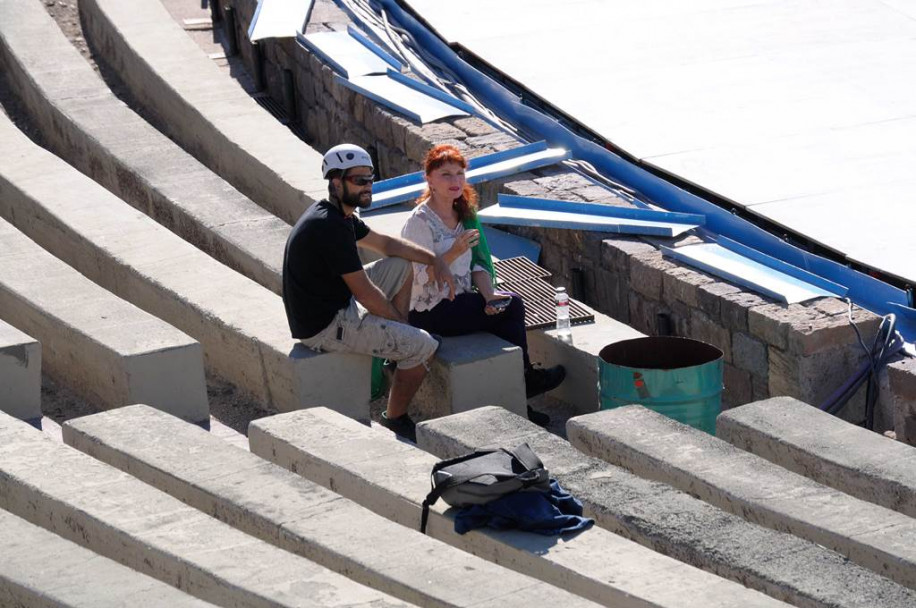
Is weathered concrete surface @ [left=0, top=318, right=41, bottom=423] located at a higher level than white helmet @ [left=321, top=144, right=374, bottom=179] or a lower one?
lower

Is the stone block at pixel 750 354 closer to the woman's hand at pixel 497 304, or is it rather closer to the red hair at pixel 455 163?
the woman's hand at pixel 497 304

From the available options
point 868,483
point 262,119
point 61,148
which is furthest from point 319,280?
point 61,148

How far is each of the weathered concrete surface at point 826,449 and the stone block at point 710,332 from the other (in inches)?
50.4

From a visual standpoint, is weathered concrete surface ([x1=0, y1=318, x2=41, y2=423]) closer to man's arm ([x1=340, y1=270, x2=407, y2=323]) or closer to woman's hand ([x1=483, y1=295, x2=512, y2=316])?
man's arm ([x1=340, y1=270, x2=407, y2=323])

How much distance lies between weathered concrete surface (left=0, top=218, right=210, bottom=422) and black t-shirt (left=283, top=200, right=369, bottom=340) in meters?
0.50

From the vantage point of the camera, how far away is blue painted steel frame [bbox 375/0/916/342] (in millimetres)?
8062

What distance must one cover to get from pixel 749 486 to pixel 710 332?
2.32m

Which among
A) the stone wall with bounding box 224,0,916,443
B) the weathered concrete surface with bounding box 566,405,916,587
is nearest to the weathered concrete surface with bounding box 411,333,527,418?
the weathered concrete surface with bounding box 566,405,916,587

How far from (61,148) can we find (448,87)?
8.72 feet

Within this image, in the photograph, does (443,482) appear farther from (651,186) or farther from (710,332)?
(651,186)

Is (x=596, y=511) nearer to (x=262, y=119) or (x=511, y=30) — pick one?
(x=262, y=119)

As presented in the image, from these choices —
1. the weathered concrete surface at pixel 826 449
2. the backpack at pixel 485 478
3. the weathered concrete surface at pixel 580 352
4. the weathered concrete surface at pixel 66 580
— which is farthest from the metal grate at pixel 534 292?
the weathered concrete surface at pixel 66 580

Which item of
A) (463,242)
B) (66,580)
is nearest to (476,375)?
(463,242)

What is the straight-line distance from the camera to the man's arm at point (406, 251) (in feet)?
24.9
